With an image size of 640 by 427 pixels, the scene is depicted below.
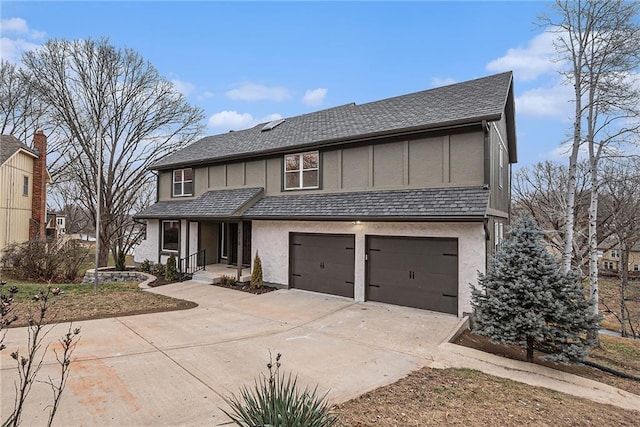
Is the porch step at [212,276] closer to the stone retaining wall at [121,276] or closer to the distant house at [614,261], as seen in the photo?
the stone retaining wall at [121,276]

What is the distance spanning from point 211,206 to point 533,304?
434 inches

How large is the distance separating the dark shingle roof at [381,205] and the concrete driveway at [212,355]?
262 cm

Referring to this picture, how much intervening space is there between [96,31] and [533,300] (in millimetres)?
23405

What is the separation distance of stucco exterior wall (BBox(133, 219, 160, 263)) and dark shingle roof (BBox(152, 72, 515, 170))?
9.82 ft

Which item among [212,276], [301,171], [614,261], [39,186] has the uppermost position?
[39,186]

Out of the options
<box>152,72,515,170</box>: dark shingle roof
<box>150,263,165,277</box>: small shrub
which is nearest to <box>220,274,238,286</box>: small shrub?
<box>150,263,165,277</box>: small shrub

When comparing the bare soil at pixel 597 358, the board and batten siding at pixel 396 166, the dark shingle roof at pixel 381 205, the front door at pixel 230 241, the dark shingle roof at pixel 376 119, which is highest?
the dark shingle roof at pixel 376 119

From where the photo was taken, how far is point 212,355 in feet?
17.6

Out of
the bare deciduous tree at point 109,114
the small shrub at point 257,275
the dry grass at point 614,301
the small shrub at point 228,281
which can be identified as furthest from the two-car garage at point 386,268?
the bare deciduous tree at point 109,114

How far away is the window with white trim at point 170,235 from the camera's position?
15.0 m

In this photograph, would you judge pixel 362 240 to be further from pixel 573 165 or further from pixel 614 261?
pixel 614 261

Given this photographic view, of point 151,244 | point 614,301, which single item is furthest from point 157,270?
point 614,301

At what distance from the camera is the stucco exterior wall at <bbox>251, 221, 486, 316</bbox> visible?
25.9ft

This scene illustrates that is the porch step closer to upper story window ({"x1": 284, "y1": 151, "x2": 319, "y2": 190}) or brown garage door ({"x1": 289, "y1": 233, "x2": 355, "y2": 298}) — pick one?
brown garage door ({"x1": 289, "y1": 233, "x2": 355, "y2": 298})
